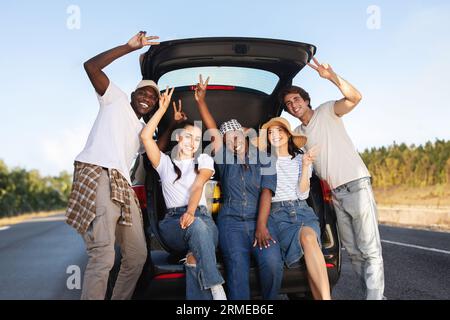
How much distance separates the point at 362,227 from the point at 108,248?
2122 mm

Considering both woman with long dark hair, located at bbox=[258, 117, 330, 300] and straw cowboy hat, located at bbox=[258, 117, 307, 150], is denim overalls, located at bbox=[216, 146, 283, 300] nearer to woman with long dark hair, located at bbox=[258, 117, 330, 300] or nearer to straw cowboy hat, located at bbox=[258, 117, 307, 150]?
woman with long dark hair, located at bbox=[258, 117, 330, 300]

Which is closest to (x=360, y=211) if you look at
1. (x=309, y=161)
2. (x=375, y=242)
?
(x=375, y=242)

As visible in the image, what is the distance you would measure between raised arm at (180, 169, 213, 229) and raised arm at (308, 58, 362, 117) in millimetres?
1322

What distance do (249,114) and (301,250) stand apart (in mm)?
1827

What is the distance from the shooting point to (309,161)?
4273mm

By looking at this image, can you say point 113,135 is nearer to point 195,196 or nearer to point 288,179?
point 195,196

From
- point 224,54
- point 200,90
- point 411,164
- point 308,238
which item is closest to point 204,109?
point 200,90

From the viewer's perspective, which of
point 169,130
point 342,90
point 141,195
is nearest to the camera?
point 141,195

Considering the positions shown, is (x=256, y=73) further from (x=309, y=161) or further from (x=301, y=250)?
(x=301, y=250)

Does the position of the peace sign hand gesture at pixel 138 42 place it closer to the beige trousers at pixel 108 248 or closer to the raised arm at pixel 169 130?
the raised arm at pixel 169 130

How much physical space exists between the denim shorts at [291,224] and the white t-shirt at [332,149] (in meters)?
0.42

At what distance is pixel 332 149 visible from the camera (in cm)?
443

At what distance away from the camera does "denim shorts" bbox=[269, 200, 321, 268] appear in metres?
3.86

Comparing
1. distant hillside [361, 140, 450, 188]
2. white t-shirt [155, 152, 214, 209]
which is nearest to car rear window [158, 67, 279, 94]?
white t-shirt [155, 152, 214, 209]
